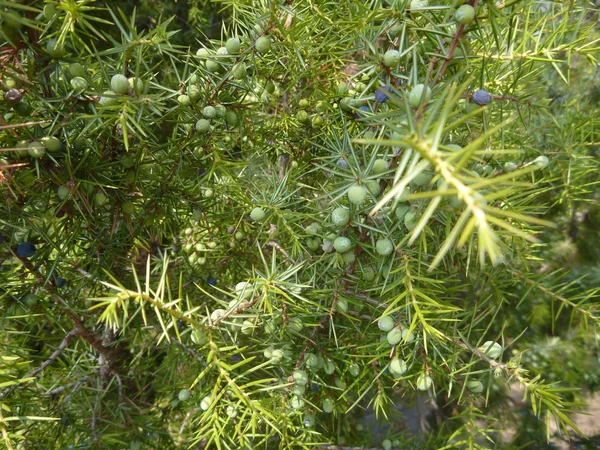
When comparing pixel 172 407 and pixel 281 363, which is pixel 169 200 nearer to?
pixel 281 363

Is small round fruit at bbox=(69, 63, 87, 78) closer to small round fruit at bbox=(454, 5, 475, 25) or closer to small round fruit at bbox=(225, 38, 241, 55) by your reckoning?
small round fruit at bbox=(225, 38, 241, 55)

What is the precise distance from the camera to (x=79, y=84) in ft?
1.78

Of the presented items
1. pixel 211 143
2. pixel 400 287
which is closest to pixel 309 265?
pixel 400 287

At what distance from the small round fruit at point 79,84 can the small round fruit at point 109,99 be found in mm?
35

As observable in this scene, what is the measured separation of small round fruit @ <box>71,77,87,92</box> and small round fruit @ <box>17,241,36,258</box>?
27cm

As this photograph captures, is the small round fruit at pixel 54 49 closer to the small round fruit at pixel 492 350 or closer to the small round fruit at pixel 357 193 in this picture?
the small round fruit at pixel 357 193

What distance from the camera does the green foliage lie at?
503 mm

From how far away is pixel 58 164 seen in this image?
568mm

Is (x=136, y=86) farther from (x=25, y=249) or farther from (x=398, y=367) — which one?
(x=398, y=367)

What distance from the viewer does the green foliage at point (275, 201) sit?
1.65ft

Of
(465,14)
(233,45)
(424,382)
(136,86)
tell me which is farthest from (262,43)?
(424,382)

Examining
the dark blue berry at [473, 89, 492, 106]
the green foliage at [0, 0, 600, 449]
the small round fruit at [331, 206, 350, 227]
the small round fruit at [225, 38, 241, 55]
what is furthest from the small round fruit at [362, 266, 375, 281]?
the small round fruit at [225, 38, 241, 55]

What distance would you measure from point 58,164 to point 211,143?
24 centimetres

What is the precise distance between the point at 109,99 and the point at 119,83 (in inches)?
1.2
